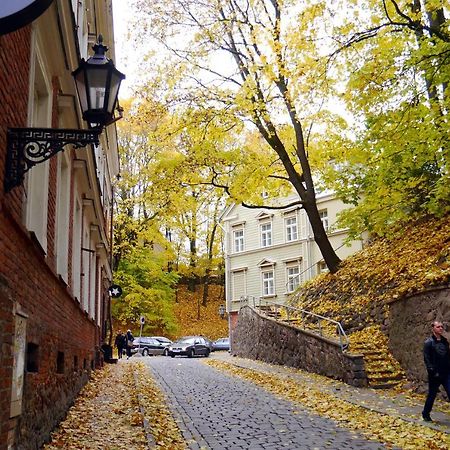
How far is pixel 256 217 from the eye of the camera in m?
41.0

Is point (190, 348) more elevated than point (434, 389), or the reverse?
point (190, 348)

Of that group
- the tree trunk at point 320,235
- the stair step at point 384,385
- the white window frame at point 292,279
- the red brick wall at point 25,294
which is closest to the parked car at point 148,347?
the white window frame at point 292,279

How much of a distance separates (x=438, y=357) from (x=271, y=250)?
97.6 ft

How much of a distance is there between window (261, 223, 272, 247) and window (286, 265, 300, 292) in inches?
113

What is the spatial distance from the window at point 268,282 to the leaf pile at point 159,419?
24076mm

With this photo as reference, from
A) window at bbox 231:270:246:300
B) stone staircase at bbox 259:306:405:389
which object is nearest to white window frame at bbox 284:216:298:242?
window at bbox 231:270:246:300

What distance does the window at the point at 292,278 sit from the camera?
37.0m

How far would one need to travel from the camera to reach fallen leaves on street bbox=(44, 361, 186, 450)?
7715 mm

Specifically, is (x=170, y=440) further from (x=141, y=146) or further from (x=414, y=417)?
(x=141, y=146)

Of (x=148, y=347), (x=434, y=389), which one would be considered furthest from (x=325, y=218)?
(x=434, y=389)

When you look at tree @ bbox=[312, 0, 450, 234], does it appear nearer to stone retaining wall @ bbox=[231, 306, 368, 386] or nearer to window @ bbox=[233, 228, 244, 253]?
stone retaining wall @ bbox=[231, 306, 368, 386]

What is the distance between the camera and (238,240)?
140 ft

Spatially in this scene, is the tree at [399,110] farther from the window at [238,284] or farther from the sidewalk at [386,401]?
the window at [238,284]

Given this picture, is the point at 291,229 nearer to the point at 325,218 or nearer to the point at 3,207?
the point at 325,218
